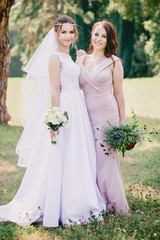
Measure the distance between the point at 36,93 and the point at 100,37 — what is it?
1084 mm

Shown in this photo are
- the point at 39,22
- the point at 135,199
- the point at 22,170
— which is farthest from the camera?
the point at 39,22

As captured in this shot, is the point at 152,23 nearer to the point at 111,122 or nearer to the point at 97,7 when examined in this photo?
the point at 97,7

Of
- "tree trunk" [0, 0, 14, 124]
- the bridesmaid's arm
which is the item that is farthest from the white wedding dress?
"tree trunk" [0, 0, 14, 124]

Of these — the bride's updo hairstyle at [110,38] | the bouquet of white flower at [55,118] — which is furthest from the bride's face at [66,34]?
the bouquet of white flower at [55,118]

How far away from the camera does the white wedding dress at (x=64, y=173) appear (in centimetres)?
359

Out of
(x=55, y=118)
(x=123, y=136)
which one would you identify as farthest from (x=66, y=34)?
(x=123, y=136)

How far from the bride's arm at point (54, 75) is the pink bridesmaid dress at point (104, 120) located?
14.9 inches

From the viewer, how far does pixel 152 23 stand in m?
23.8

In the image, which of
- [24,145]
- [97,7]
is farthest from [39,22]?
[24,145]

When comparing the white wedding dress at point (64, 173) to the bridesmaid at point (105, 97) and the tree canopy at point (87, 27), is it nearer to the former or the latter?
the bridesmaid at point (105, 97)

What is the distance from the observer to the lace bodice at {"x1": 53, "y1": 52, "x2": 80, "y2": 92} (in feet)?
12.1

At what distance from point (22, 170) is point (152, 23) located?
830 inches

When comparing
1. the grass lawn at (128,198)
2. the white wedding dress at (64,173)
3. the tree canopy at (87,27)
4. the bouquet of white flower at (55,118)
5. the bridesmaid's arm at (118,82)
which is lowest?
the grass lawn at (128,198)

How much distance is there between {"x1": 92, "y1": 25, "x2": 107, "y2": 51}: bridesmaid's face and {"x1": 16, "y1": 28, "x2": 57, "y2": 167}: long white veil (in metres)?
0.52
